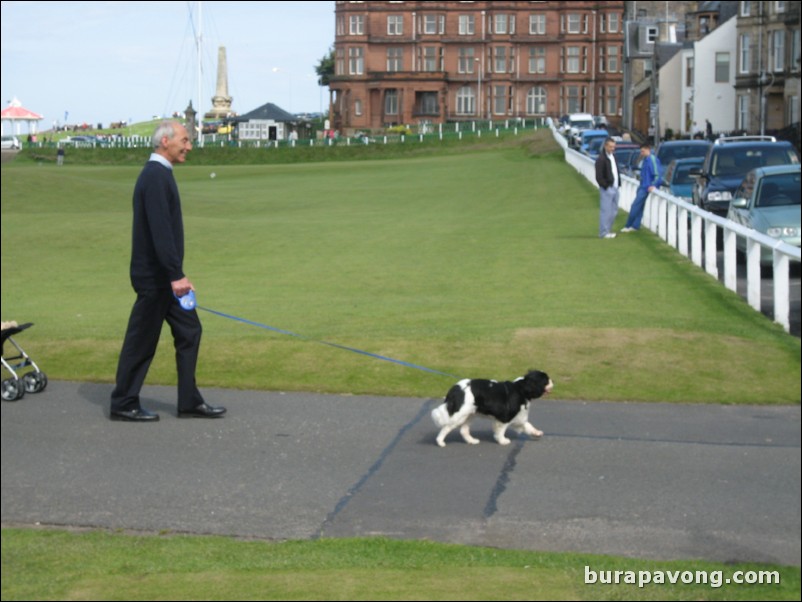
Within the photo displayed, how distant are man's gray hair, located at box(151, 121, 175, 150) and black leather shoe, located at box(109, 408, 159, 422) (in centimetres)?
639

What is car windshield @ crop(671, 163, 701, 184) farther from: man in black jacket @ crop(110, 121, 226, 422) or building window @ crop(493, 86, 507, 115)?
building window @ crop(493, 86, 507, 115)

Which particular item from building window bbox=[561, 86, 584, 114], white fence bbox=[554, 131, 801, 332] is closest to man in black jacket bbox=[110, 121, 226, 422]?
white fence bbox=[554, 131, 801, 332]

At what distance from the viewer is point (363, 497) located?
9297 millimetres

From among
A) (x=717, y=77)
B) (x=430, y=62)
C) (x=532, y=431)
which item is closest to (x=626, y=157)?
(x=532, y=431)

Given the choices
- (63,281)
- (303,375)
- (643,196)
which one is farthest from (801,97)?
(303,375)

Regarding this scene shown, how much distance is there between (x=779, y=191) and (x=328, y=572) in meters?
20.8

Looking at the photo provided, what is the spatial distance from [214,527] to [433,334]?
5.05 metres

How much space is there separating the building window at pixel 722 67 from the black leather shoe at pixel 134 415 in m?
85.5

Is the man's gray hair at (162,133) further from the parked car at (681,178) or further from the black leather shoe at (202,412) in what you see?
the parked car at (681,178)

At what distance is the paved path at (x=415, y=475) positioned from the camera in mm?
8594

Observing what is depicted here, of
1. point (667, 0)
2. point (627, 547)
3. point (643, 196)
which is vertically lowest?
point (627, 547)

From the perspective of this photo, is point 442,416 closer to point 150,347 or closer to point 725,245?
point 150,347

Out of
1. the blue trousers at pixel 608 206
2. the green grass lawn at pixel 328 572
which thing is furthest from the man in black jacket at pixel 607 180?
the green grass lawn at pixel 328 572

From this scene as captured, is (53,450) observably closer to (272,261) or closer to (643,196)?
(272,261)
